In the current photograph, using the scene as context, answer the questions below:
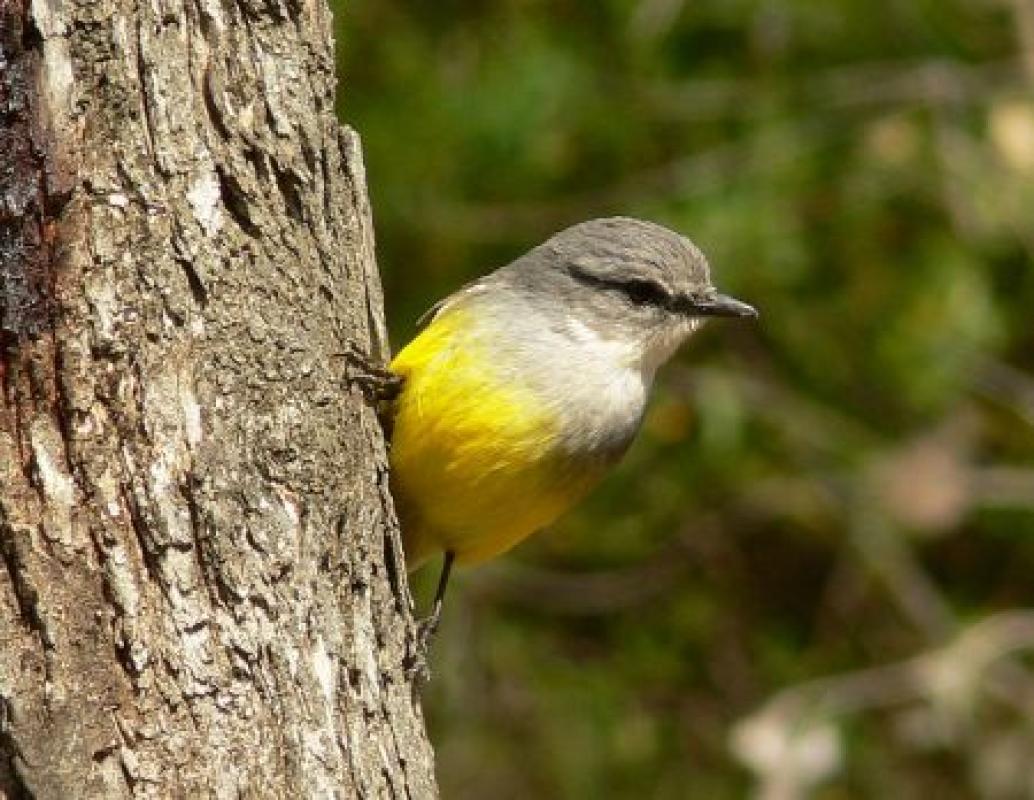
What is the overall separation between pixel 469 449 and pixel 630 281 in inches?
31.4

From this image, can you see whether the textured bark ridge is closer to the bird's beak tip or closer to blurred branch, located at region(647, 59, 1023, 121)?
the bird's beak tip

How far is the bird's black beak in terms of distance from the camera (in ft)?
14.2

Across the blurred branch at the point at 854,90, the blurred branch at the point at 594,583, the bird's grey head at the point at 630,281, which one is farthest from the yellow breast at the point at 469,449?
the blurred branch at the point at 594,583

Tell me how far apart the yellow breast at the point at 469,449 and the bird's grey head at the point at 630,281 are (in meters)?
0.39

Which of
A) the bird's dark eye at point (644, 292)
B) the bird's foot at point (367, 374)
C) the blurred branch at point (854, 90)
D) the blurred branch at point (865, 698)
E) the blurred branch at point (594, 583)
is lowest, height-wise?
the blurred branch at point (865, 698)

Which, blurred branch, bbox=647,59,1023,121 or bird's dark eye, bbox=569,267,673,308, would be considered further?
blurred branch, bbox=647,59,1023,121

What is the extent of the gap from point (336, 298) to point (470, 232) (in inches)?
142

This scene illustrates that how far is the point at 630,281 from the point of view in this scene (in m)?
4.28

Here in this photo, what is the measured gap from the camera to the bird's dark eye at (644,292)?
428 cm

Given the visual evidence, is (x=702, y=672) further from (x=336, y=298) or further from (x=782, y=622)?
(x=336, y=298)

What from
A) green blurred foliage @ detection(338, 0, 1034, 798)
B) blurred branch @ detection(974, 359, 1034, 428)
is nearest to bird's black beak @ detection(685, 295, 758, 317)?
green blurred foliage @ detection(338, 0, 1034, 798)

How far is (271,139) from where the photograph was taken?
2908mm

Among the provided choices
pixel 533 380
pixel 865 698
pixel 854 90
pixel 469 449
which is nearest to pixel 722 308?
pixel 533 380

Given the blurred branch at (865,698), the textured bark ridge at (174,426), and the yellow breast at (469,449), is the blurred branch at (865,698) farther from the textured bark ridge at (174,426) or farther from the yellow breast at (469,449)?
the textured bark ridge at (174,426)
